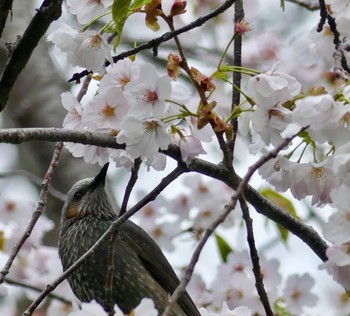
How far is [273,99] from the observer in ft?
6.94

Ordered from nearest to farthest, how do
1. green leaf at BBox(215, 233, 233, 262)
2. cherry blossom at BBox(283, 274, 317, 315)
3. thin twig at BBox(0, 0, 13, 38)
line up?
1. thin twig at BBox(0, 0, 13, 38)
2. cherry blossom at BBox(283, 274, 317, 315)
3. green leaf at BBox(215, 233, 233, 262)

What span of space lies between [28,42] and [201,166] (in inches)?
28.5

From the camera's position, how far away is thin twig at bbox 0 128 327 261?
2.20 metres

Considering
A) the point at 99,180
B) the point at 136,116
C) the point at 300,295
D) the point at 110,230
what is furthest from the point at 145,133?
the point at 300,295

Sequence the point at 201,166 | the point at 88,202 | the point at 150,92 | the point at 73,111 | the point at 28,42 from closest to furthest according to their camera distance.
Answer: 1. the point at 150,92
2. the point at 28,42
3. the point at 73,111
4. the point at 201,166
5. the point at 88,202

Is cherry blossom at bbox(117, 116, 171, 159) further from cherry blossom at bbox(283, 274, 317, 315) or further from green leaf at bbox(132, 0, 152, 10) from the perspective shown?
cherry blossom at bbox(283, 274, 317, 315)

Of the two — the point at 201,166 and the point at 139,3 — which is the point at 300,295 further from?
the point at 139,3

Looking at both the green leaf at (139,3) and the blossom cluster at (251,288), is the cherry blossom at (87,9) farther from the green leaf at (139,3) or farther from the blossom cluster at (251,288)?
the blossom cluster at (251,288)

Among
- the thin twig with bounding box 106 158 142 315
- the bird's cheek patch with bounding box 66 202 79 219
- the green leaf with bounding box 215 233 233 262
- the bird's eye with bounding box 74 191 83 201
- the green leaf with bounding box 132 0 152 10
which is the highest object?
the bird's eye with bounding box 74 191 83 201

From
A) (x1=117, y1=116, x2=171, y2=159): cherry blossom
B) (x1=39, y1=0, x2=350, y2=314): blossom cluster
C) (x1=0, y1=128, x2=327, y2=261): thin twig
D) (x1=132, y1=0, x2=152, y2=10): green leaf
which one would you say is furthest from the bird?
(x1=132, y1=0, x2=152, y2=10): green leaf

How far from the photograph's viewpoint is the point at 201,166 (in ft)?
8.80

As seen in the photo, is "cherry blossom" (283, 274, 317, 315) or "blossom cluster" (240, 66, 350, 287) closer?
"blossom cluster" (240, 66, 350, 287)

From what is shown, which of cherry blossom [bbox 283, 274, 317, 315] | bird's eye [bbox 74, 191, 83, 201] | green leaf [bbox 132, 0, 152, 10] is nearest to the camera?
green leaf [bbox 132, 0, 152, 10]

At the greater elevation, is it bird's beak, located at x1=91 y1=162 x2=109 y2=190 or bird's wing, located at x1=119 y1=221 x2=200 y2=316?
bird's beak, located at x1=91 y1=162 x2=109 y2=190
